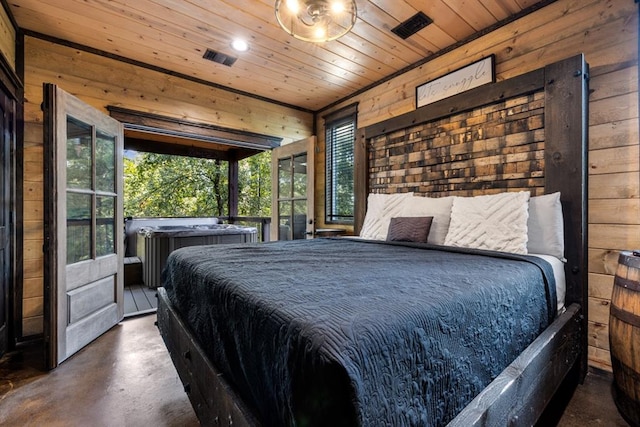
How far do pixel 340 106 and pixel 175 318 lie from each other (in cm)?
320

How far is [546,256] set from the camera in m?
1.79

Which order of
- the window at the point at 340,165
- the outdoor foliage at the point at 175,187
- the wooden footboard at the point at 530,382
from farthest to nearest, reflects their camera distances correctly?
the outdoor foliage at the point at 175,187 < the window at the point at 340,165 < the wooden footboard at the point at 530,382

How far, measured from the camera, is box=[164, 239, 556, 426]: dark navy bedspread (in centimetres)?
62

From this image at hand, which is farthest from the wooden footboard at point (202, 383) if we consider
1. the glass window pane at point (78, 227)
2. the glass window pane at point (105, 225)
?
the glass window pane at point (105, 225)

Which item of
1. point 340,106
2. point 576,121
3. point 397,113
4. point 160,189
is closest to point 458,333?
point 576,121

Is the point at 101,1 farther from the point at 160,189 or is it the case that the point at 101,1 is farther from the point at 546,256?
the point at 160,189

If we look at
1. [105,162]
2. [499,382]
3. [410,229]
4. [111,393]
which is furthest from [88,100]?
[499,382]

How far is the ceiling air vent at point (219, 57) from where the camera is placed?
2.84 metres

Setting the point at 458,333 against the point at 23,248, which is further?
the point at 23,248

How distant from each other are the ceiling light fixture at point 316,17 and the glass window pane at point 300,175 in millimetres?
1874

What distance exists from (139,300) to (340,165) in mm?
2863

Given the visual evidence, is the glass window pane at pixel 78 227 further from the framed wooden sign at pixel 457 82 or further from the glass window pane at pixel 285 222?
the framed wooden sign at pixel 457 82

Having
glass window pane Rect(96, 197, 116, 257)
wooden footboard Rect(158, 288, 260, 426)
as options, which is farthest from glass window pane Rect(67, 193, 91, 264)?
wooden footboard Rect(158, 288, 260, 426)

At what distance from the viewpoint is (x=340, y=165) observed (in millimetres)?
3971
